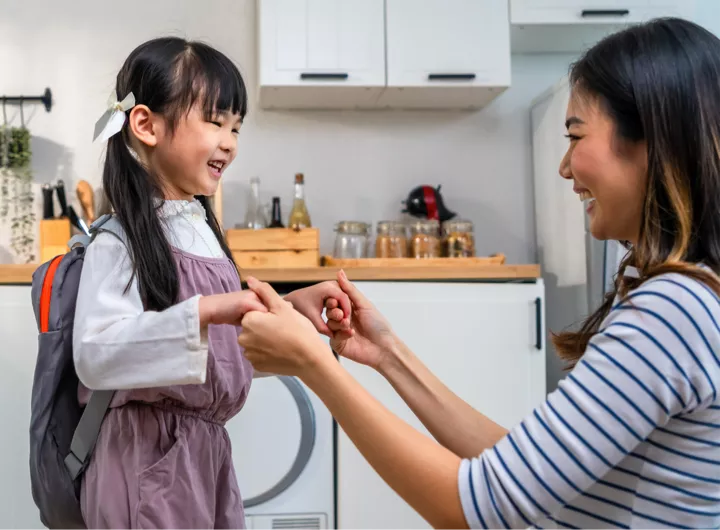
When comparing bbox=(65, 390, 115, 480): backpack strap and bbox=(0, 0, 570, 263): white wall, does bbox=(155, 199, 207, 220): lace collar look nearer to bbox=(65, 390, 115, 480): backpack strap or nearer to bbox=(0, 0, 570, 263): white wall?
bbox=(65, 390, 115, 480): backpack strap

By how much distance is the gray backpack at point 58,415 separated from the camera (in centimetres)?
115

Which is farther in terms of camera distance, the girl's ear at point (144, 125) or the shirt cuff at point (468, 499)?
the girl's ear at point (144, 125)

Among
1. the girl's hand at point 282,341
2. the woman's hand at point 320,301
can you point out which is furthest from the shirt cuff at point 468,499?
the woman's hand at point 320,301

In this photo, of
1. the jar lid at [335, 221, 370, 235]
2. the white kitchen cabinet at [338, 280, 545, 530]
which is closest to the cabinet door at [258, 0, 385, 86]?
the jar lid at [335, 221, 370, 235]

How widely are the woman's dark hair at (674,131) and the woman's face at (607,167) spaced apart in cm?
2

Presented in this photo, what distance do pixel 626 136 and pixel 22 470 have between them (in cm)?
206

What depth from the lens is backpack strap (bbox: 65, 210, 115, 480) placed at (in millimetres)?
1157

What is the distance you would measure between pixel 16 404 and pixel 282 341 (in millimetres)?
1717

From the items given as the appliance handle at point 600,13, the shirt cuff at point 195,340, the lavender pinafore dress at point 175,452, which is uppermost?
the appliance handle at point 600,13

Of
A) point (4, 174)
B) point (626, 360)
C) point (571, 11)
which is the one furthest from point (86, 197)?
point (626, 360)

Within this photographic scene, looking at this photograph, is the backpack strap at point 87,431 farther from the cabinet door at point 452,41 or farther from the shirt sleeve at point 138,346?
the cabinet door at point 452,41

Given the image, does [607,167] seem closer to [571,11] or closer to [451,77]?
[451,77]

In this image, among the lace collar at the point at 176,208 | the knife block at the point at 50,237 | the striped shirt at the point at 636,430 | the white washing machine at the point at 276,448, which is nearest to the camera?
the striped shirt at the point at 636,430

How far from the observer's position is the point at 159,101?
1271 mm
